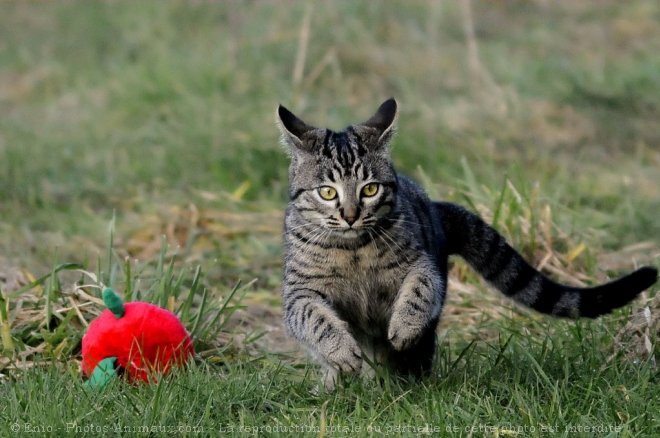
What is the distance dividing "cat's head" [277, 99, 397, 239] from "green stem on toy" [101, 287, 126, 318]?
79 cm

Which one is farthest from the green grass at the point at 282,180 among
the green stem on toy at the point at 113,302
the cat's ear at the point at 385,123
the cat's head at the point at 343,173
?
the cat's ear at the point at 385,123

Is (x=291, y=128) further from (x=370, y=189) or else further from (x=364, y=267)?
(x=364, y=267)

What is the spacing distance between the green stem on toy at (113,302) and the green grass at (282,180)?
308 millimetres

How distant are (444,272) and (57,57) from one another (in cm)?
810

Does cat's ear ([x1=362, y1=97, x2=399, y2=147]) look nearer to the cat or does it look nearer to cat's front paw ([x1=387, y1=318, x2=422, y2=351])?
the cat

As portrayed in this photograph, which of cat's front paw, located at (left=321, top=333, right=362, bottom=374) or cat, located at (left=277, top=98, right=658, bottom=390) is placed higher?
cat, located at (left=277, top=98, right=658, bottom=390)

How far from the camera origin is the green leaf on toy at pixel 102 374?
404 cm

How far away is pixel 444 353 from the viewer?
4426 millimetres

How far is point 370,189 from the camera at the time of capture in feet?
13.9

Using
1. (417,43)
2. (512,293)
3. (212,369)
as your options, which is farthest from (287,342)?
(417,43)

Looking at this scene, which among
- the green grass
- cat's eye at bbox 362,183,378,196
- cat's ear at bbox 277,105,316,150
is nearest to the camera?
the green grass

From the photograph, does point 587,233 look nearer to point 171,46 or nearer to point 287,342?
point 287,342

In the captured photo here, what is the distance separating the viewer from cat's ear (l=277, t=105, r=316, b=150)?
4387 millimetres

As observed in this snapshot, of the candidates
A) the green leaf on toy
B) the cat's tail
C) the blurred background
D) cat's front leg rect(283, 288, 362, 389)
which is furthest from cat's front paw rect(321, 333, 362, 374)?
the blurred background
